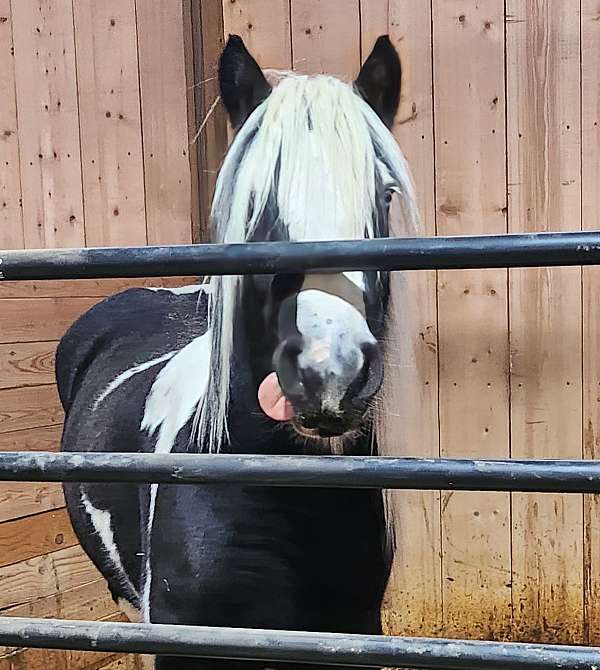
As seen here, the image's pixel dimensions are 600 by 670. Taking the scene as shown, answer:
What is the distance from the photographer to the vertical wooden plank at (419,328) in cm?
152

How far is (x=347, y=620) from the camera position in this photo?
917mm

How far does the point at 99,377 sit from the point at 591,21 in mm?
1067

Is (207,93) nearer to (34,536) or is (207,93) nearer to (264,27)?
(264,27)

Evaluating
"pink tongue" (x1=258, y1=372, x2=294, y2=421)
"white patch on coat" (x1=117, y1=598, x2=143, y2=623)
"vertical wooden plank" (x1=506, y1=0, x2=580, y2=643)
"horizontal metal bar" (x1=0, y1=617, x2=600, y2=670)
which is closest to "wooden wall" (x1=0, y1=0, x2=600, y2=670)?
"vertical wooden plank" (x1=506, y1=0, x2=580, y2=643)

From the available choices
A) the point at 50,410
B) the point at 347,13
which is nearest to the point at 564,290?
the point at 347,13

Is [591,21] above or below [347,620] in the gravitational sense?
above

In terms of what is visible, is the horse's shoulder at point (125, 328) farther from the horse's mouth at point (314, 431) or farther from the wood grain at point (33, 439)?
the horse's mouth at point (314, 431)

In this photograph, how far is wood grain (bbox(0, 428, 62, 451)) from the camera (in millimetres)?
1382

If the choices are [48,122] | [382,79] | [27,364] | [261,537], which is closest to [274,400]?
[261,537]

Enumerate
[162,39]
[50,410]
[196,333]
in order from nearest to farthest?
[196,333] → [50,410] → [162,39]

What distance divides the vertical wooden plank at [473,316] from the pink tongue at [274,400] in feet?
2.59

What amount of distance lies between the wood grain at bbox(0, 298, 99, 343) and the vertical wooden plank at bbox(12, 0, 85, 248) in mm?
143

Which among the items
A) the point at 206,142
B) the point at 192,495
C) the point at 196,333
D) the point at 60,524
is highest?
the point at 206,142

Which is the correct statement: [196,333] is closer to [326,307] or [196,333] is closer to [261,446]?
[261,446]
